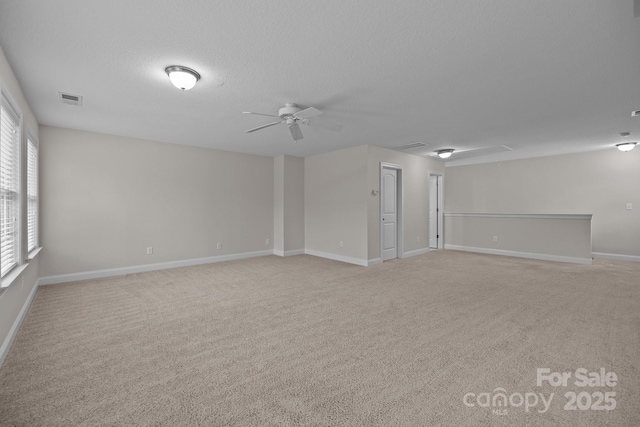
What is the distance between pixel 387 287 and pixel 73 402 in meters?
3.61

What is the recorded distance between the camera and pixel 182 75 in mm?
2641

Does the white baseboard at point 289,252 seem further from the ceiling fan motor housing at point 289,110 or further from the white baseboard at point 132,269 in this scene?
the ceiling fan motor housing at point 289,110

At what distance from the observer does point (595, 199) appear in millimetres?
6641

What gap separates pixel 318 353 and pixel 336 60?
8.11 ft

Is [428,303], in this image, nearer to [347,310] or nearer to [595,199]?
[347,310]

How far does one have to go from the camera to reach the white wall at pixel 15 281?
241 centimetres

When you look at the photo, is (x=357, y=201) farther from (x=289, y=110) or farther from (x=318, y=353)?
(x=318, y=353)

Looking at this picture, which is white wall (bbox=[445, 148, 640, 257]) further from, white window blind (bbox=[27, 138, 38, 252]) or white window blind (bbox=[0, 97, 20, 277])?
white window blind (bbox=[27, 138, 38, 252])

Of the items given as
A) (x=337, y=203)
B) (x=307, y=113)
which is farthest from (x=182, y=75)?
(x=337, y=203)

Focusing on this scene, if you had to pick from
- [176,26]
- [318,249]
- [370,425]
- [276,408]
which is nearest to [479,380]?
[370,425]

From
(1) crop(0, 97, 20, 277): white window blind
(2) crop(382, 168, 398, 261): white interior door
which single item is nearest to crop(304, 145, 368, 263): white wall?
(2) crop(382, 168, 398, 261): white interior door

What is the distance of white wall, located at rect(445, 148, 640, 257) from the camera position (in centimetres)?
629

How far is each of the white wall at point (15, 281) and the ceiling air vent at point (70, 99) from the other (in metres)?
0.33

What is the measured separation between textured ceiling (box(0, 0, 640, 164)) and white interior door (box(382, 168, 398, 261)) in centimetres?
230
